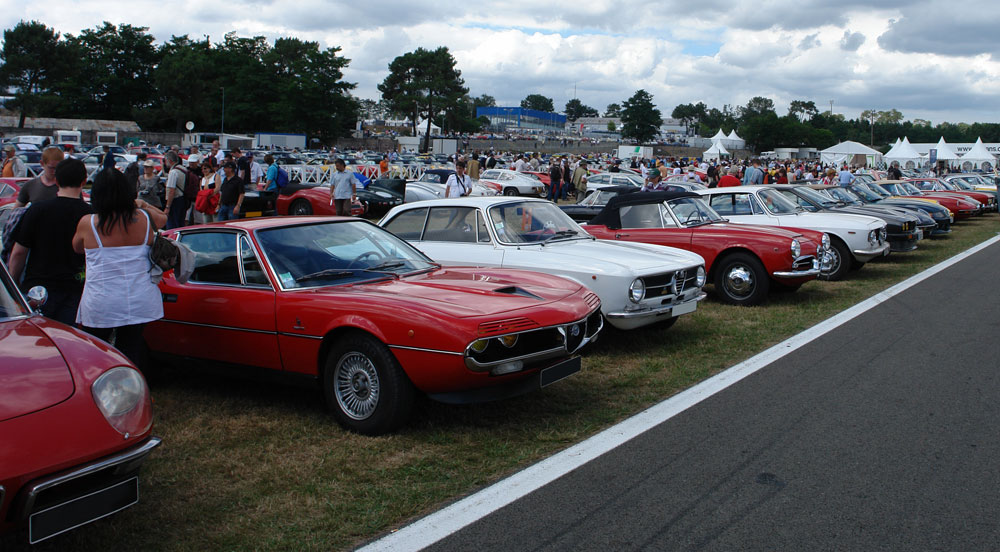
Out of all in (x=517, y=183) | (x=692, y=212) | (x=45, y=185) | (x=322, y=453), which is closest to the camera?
(x=322, y=453)

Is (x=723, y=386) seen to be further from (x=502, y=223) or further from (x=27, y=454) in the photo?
(x=27, y=454)

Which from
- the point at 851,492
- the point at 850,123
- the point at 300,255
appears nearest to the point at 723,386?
the point at 851,492

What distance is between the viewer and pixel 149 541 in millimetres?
3525

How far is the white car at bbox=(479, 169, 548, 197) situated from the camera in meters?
31.8

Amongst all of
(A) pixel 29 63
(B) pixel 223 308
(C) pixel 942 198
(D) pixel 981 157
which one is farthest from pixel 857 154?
(A) pixel 29 63

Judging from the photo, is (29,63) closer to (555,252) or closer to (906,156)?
(906,156)

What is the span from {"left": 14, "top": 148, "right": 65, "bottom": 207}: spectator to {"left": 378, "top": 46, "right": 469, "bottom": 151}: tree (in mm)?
98673

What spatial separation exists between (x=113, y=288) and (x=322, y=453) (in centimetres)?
167

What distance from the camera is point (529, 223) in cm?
780

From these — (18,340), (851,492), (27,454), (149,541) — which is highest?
(18,340)

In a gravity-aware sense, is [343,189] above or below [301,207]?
above

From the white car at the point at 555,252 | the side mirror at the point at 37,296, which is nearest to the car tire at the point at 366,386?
the side mirror at the point at 37,296

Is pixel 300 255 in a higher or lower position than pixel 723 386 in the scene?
higher

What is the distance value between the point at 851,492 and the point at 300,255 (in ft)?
12.5
